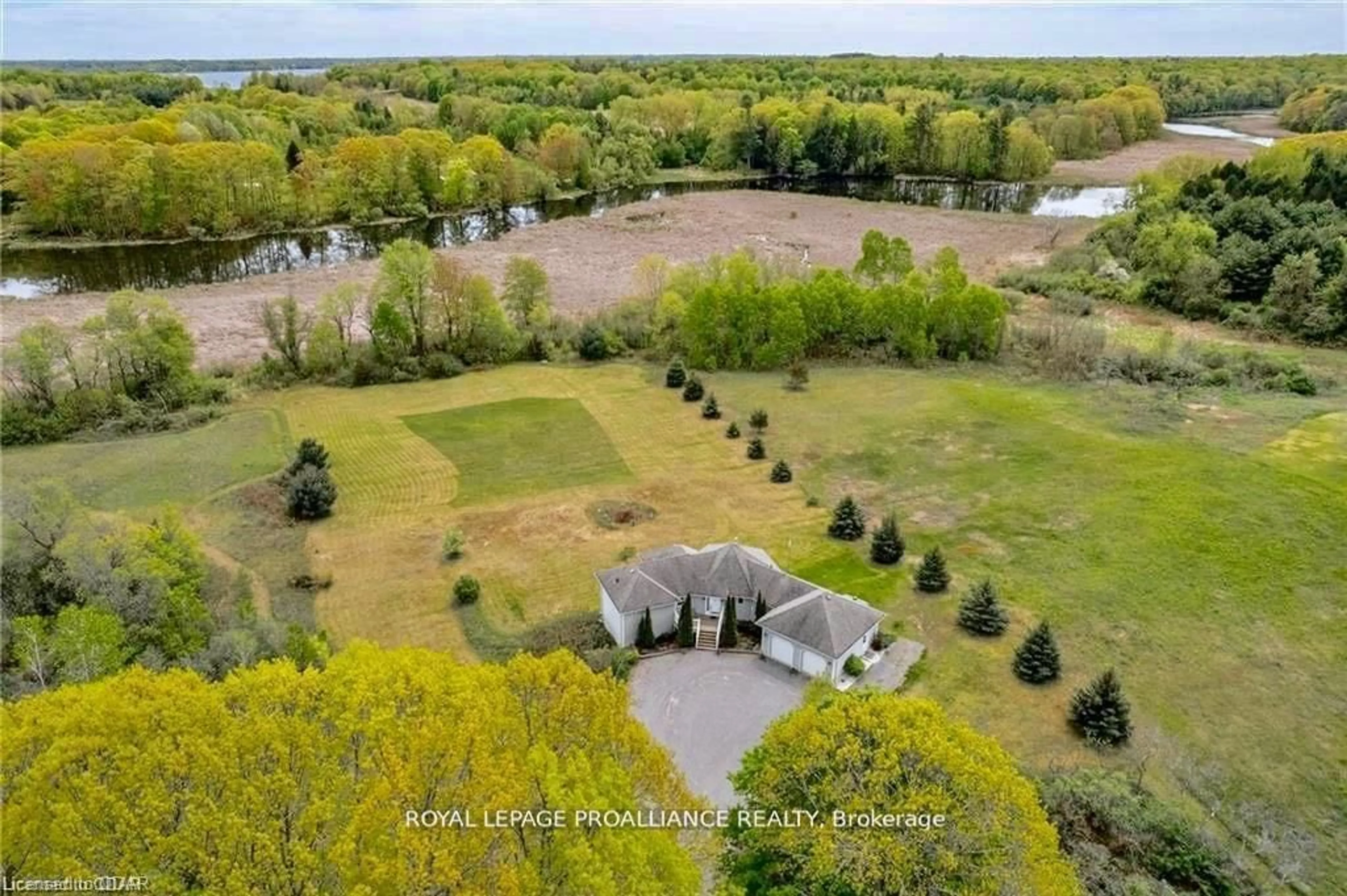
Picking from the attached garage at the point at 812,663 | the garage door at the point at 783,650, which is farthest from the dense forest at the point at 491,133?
the attached garage at the point at 812,663

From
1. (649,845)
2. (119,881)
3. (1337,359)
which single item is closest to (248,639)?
(119,881)

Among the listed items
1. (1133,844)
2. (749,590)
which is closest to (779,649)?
(749,590)

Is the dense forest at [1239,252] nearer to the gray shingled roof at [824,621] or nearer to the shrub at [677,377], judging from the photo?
the shrub at [677,377]

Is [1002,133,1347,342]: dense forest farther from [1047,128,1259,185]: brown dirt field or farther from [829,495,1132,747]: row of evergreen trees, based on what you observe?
[829,495,1132,747]: row of evergreen trees

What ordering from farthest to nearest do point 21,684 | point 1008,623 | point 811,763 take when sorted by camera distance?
1. point 1008,623
2. point 21,684
3. point 811,763

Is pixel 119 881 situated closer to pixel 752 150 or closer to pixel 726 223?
pixel 726 223

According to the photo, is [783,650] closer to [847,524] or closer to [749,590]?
[749,590]
